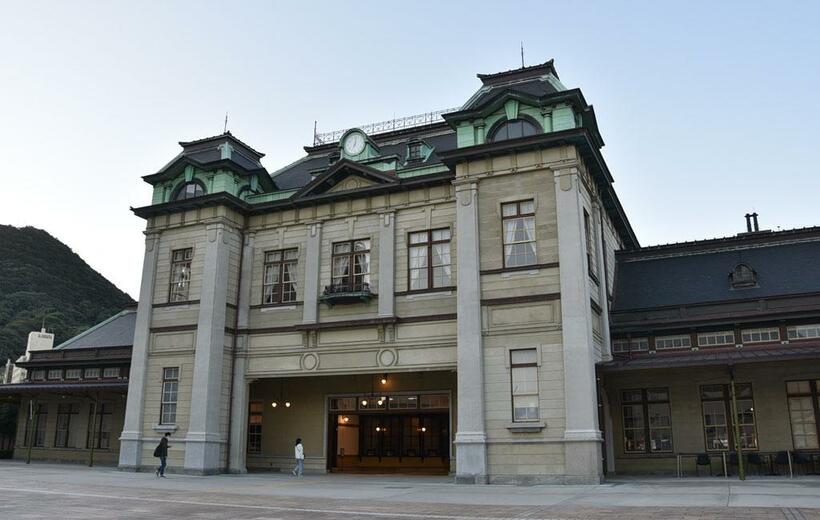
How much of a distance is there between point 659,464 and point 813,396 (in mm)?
5382

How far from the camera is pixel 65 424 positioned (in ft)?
113

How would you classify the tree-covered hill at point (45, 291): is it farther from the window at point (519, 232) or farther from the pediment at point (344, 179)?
the window at point (519, 232)

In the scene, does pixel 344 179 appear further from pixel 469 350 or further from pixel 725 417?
pixel 725 417

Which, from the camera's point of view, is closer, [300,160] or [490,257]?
[490,257]

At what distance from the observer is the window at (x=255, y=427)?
1154 inches

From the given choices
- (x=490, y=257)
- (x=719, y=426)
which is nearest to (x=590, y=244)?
(x=490, y=257)

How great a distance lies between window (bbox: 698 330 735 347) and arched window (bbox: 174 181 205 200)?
1995 cm

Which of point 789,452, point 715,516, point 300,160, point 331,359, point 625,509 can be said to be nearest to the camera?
point 715,516

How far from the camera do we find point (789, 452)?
2159 cm

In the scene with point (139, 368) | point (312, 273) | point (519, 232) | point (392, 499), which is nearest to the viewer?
point (392, 499)

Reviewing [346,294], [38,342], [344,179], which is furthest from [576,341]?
[38,342]

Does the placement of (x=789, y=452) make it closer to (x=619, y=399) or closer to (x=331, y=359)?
(x=619, y=399)

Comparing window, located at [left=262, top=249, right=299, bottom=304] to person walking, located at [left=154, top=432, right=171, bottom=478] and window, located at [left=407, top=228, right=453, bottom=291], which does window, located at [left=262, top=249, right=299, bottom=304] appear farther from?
person walking, located at [left=154, top=432, right=171, bottom=478]

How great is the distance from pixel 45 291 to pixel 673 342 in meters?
94.1
